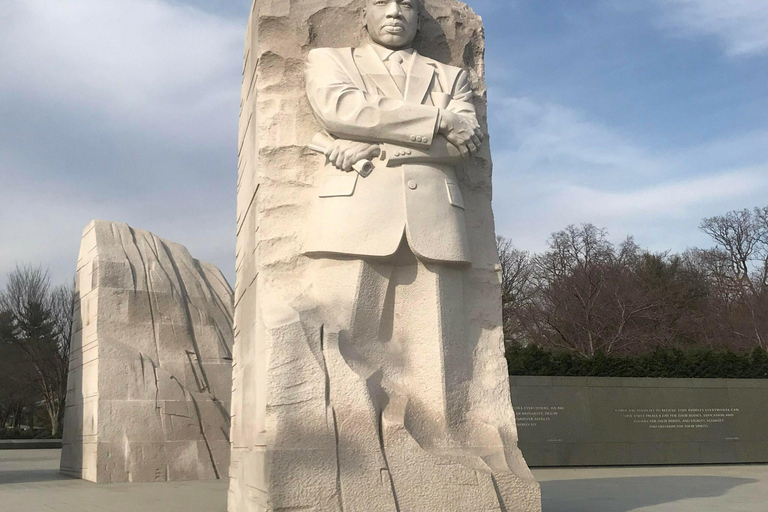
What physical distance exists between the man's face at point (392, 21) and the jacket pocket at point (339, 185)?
42.5 inches

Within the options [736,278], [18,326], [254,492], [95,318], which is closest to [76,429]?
[95,318]

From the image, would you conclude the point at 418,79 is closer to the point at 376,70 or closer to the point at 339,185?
the point at 376,70

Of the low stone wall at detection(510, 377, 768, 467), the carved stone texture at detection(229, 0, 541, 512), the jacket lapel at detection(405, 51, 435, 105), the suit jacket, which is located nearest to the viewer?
the carved stone texture at detection(229, 0, 541, 512)

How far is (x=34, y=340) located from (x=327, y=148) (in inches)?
1067

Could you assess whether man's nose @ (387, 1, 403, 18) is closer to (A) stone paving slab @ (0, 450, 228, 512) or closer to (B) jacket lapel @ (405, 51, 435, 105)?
(B) jacket lapel @ (405, 51, 435, 105)

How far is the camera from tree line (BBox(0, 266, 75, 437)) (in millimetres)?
28047

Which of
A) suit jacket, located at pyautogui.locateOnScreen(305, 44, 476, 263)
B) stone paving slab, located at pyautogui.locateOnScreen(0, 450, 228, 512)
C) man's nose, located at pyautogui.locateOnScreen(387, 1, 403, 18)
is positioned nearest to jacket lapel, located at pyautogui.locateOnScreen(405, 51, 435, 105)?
suit jacket, located at pyautogui.locateOnScreen(305, 44, 476, 263)

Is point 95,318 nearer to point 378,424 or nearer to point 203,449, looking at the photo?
point 203,449

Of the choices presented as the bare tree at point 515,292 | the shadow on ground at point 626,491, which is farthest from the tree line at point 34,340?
the shadow on ground at point 626,491

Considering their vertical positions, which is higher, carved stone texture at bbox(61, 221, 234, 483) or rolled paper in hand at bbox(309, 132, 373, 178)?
rolled paper in hand at bbox(309, 132, 373, 178)

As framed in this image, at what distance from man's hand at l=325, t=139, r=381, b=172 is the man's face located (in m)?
0.87

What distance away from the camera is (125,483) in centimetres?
803

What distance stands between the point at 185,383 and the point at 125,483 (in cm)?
141

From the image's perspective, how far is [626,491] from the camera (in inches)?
264
